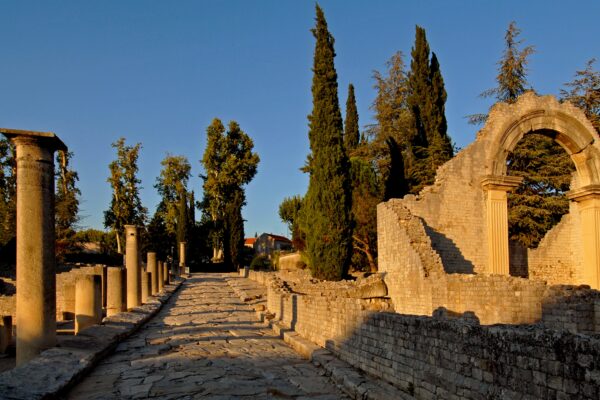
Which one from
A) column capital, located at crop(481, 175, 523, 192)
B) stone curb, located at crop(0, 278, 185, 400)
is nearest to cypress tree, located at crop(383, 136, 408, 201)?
column capital, located at crop(481, 175, 523, 192)

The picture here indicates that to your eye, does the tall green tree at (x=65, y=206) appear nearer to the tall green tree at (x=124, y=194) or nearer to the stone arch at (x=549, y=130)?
the tall green tree at (x=124, y=194)

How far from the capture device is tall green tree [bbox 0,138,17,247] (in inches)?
1292

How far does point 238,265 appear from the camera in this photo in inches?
1756

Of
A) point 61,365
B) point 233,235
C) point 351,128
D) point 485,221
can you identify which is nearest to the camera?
point 61,365

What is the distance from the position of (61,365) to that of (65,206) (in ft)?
113

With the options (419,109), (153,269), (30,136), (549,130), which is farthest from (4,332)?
(419,109)

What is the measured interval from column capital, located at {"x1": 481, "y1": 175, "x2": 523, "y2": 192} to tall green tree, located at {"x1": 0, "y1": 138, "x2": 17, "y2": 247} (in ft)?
73.2

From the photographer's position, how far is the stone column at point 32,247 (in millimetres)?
6910

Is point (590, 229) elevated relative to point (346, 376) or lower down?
elevated

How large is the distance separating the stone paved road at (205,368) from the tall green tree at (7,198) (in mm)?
20371

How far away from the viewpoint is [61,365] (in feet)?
21.0

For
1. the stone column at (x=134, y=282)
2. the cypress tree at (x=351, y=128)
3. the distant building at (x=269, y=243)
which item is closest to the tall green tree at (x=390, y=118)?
the cypress tree at (x=351, y=128)

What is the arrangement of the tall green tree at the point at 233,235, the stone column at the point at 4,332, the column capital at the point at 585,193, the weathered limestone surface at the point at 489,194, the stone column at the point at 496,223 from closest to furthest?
the stone column at the point at 4,332
the weathered limestone surface at the point at 489,194
the stone column at the point at 496,223
the column capital at the point at 585,193
the tall green tree at the point at 233,235

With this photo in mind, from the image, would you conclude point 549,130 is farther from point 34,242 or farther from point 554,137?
point 34,242
